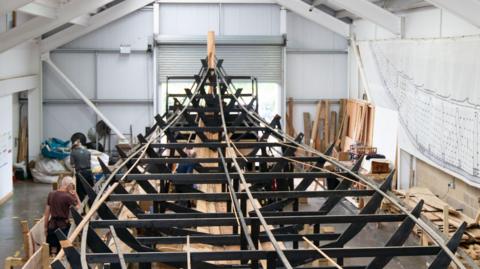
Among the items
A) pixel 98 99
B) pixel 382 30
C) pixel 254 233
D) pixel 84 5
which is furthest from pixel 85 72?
pixel 254 233

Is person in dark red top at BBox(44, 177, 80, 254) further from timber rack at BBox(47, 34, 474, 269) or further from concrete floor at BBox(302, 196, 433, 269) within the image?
concrete floor at BBox(302, 196, 433, 269)

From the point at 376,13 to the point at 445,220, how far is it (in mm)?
6142

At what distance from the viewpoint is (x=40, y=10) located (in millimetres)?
14094

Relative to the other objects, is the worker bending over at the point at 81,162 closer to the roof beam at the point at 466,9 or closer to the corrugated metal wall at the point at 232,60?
the corrugated metal wall at the point at 232,60

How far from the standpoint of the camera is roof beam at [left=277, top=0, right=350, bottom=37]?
18.4 meters

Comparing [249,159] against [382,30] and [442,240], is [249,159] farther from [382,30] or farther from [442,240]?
[382,30]

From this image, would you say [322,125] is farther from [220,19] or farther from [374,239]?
[374,239]

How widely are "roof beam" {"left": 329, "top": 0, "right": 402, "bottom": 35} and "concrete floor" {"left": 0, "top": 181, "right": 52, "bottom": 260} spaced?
7.32 meters

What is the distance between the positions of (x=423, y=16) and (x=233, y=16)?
21.9 ft

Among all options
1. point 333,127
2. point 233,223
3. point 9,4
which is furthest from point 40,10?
point 233,223

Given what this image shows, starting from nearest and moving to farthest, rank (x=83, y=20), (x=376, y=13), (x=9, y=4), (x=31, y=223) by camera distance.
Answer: (x=9, y=4)
(x=31, y=223)
(x=376, y=13)
(x=83, y=20)

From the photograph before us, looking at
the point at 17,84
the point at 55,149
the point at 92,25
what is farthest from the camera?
the point at 92,25

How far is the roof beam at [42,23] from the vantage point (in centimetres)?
1436

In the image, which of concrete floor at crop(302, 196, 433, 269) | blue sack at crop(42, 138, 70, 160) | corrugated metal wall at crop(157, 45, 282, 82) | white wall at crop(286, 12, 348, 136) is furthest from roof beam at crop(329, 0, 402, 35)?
blue sack at crop(42, 138, 70, 160)
